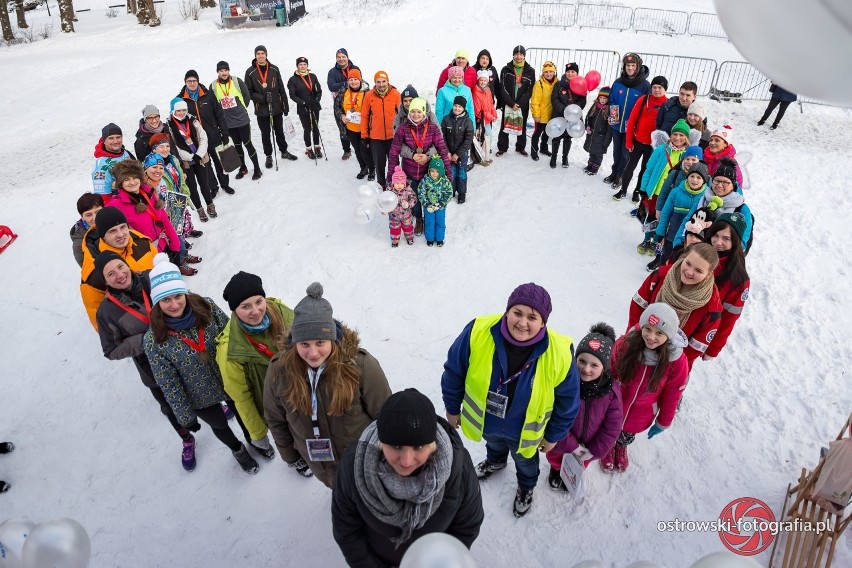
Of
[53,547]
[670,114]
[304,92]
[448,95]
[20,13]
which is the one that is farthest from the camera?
[20,13]

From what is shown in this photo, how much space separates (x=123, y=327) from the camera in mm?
3668

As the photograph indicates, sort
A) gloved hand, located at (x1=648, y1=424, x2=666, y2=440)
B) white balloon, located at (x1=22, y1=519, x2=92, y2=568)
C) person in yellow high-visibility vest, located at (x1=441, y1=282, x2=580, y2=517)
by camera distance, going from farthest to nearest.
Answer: gloved hand, located at (x1=648, y1=424, x2=666, y2=440) → person in yellow high-visibility vest, located at (x1=441, y1=282, x2=580, y2=517) → white balloon, located at (x1=22, y1=519, x2=92, y2=568)

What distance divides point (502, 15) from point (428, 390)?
714 inches

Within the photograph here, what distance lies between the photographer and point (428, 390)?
479cm

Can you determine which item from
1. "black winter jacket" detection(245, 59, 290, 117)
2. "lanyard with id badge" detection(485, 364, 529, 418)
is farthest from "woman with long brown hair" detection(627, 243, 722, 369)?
"black winter jacket" detection(245, 59, 290, 117)

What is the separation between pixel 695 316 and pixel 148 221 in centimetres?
566

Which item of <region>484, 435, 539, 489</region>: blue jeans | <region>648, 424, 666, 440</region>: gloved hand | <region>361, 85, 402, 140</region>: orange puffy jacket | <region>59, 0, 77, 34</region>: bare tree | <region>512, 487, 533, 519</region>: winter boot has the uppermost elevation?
<region>59, 0, 77, 34</region>: bare tree

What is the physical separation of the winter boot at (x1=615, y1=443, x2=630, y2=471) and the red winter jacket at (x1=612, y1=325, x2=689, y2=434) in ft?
0.75

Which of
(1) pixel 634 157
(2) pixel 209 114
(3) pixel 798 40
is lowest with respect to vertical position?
(1) pixel 634 157

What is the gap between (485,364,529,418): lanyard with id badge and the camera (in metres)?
3.06

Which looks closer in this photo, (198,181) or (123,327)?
(123,327)

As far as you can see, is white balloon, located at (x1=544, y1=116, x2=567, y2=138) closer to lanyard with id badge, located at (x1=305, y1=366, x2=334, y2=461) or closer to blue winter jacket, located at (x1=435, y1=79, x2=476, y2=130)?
blue winter jacket, located at (x1=435, y1=79, x2=476, y2=130)

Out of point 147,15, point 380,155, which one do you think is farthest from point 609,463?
point 147,15

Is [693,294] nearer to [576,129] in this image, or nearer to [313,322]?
[313,322]
